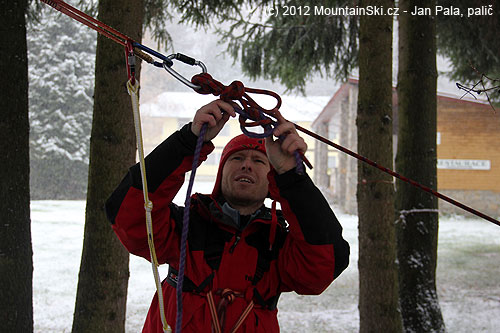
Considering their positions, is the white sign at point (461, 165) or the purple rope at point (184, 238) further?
the white sign at point (461, 165)

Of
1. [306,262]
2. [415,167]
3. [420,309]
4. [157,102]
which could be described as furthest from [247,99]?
[157,102]

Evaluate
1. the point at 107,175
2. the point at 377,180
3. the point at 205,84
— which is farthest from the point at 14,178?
the point at 377,180

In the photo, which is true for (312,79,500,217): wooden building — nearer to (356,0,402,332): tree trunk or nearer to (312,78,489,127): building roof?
(312,78,489,127): building roof

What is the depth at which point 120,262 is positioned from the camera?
2.93 metres

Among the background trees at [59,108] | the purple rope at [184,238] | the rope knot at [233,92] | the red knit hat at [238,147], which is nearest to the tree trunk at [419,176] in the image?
the red knit hat at [238,147]

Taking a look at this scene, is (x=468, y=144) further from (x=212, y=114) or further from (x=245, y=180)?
(x=212, y=114)

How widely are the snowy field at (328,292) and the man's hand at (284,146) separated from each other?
437 cm

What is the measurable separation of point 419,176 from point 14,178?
12.5 feet

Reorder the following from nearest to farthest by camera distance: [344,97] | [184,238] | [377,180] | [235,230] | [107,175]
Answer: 1. [184,238]
2. [235,230]
3. [107,175]
4. [377,180]
5. [344,97]

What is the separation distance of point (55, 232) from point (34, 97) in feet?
42.0

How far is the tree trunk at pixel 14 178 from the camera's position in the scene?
3.02m

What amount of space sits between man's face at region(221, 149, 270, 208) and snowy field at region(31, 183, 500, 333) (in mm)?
4000

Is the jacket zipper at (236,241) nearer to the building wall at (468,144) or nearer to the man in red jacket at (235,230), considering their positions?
the man in red jacket at (235,230)

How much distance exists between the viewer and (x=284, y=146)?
56.7 inches
